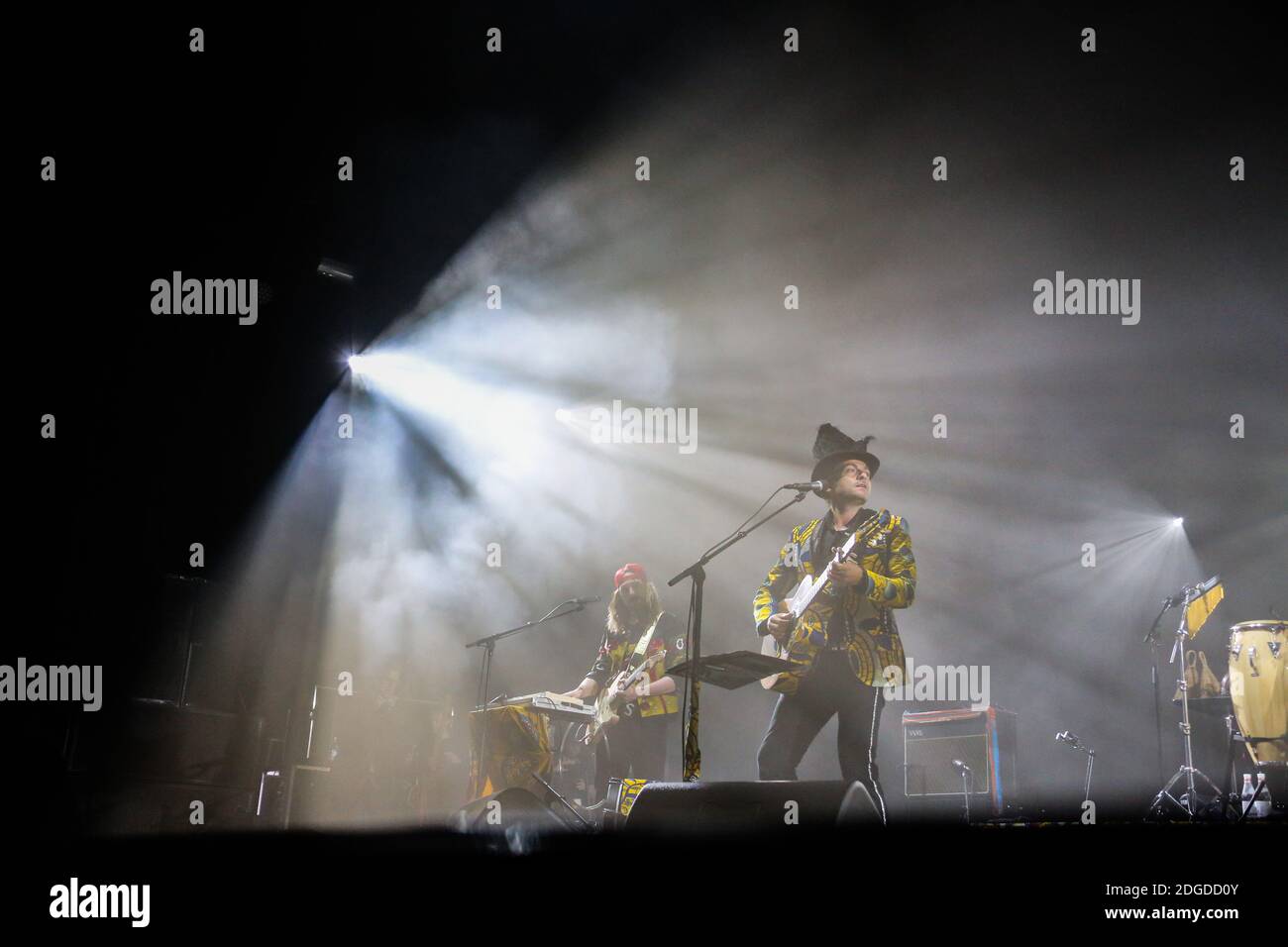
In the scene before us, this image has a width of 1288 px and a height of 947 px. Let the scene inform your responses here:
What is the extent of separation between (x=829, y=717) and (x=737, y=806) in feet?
4.91

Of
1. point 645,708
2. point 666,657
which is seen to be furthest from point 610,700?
point 666,657

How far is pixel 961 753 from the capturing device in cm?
766

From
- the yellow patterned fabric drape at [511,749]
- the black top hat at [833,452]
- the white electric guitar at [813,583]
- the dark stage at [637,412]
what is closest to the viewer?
the white electric guitar at [813,583]

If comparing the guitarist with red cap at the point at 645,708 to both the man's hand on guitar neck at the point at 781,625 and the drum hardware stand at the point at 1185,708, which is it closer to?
the man's hand on guitar neck at the point at 781,625

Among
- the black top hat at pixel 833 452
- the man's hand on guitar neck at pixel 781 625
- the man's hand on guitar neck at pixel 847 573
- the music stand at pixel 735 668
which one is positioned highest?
the black top hat at pixel 833 452

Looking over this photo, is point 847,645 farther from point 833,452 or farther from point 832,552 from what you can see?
point 833,452

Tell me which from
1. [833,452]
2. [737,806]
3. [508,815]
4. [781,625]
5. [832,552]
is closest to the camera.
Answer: [737,806]

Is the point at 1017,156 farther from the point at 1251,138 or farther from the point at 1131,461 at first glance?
the point at 1131,461

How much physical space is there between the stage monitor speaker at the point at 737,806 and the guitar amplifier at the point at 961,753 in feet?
15.4

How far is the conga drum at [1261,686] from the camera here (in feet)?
22.1

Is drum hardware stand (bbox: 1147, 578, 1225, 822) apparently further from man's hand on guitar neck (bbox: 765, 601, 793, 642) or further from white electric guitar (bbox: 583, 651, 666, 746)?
white electric guitar (bbox: 583, 651, 666, 746)

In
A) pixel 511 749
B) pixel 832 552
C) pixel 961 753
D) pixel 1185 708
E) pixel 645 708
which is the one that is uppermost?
pixel 832 552

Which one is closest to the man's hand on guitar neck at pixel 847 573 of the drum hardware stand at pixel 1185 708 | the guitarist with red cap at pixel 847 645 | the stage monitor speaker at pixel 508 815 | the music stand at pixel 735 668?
the guitarist with red cap at pixel 847 645
